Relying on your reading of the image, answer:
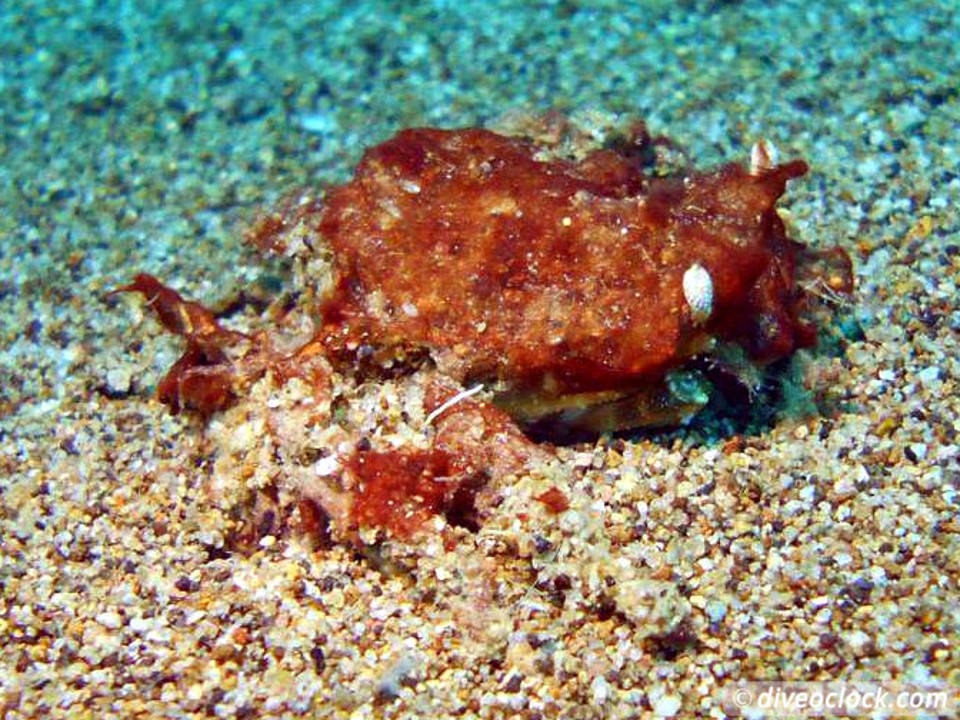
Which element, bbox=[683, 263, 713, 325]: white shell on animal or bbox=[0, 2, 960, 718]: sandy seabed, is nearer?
bbox=[0, 2, 960, 718]: sandy seabed

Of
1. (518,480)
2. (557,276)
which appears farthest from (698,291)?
(518,480)

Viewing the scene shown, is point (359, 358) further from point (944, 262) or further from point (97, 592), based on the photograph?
point (944, 262)

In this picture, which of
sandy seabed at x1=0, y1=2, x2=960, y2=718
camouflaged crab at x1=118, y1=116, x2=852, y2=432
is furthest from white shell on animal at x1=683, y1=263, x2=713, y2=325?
sandy seabed at x1=0, y1=2, x2=960, y2=718

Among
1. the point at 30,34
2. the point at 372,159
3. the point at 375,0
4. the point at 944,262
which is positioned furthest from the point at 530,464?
the point at 30,34

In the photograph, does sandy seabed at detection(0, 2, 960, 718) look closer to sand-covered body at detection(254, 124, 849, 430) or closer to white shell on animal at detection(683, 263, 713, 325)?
sand-covered body at detection(254, 124, 849, 430)

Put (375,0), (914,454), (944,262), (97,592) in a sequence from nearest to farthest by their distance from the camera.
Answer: (97,592), (914,454), (944,262), (375,0)

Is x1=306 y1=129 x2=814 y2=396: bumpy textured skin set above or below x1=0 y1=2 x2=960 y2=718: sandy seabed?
above
